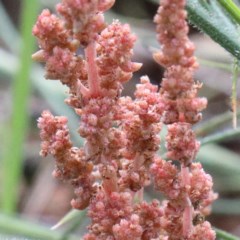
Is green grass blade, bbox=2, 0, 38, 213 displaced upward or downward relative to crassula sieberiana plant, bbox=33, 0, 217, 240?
upward

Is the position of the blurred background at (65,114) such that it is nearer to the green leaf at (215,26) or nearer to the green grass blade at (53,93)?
the green grass blade at (53,93)

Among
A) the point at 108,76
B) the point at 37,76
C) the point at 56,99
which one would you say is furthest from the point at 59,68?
the point at 37,76

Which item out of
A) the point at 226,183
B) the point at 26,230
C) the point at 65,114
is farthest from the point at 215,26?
the point at 226,183

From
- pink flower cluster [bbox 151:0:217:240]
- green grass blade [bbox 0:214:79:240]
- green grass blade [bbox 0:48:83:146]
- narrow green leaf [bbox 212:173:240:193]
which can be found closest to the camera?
pink flower cluster [bbox 151:0:217:240]

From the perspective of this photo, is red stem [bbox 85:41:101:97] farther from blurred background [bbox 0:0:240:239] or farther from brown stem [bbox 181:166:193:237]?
blurred background [bbox 0:0:240:239]

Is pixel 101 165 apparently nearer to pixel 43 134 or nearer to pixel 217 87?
pixel 43 134

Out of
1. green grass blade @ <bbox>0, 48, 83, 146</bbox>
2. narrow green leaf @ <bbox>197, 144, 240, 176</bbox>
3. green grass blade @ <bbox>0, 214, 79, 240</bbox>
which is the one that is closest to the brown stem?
green grass blade @ <bbox>0, 214, 79, 240</bbox>

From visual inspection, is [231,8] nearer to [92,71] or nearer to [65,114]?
[92,71]

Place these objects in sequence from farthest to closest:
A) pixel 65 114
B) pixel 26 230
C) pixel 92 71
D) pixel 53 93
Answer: pixel 53 93 → pixel 65 114 → pixel 26 230 → pixel 92 71
